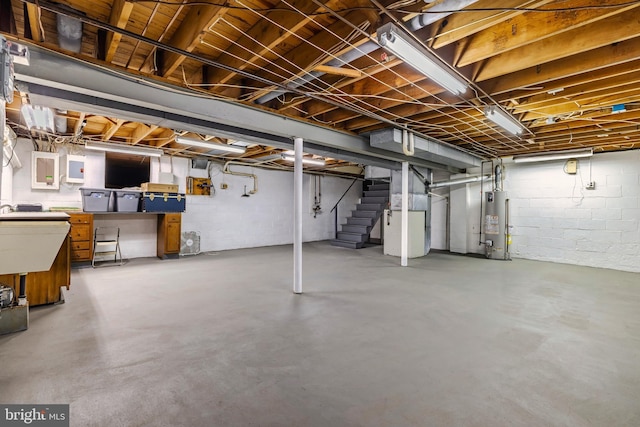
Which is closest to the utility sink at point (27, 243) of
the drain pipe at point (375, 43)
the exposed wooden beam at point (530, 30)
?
the drain pipe at point (375, 43)

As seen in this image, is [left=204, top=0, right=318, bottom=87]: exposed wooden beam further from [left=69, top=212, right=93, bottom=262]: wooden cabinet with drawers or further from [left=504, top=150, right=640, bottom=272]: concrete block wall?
[left=504, top=150, right=640, bottom=272]: concrete block wall

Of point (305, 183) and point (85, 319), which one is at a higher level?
point (305, 183)

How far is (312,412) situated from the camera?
1.66 m

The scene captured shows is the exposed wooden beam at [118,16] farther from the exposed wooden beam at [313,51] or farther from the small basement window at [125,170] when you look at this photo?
the small basement window at [125,170]

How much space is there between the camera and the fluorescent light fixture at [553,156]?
5.74 m

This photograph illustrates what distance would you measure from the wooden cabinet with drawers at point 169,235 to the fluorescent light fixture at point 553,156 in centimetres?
753

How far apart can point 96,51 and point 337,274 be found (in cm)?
408

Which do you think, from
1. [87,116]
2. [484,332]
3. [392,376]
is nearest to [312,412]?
[392,376]

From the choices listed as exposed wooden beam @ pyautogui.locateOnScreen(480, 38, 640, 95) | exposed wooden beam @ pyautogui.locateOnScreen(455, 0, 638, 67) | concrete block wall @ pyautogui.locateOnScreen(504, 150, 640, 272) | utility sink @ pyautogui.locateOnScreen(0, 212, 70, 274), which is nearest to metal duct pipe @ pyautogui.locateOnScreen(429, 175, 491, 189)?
concrete block wall @ pyautogui.locateOnScreen(504, 150, 640, 272)

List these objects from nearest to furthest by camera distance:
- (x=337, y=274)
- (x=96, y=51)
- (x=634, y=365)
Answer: (x=634, y=365) → (x=96, y=51) → (x=337, y=274)

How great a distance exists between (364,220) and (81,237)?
641 centimetres

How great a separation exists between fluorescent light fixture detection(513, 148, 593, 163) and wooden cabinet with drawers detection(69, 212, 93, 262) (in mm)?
8659

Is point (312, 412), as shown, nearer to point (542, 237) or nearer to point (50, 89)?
point (50, 89)

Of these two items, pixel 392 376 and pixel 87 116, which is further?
pixel 87 116
